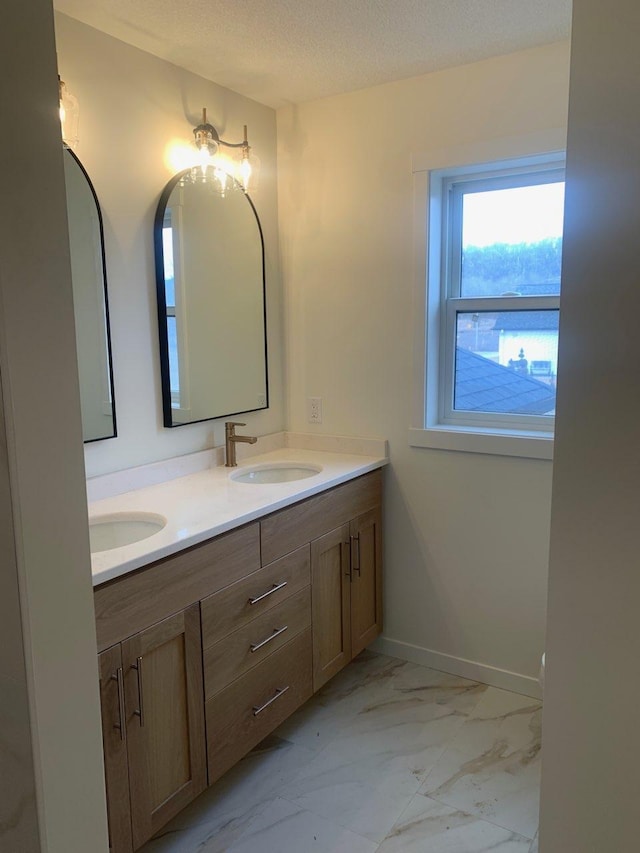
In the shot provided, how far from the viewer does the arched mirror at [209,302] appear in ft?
7.50

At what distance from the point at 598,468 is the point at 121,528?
1.53 m

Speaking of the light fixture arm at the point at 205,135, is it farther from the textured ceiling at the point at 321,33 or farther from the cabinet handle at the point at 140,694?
the cabinet handle at the point at 140,694

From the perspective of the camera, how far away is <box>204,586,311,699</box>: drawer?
181 cm

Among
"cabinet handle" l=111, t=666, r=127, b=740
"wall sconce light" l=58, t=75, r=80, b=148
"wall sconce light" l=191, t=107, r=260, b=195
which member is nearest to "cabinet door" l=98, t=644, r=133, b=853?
"cabinet handle" l=111, t=666, r=127, b=740

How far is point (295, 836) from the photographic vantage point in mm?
1828

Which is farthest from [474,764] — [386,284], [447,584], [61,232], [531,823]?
[61,232]

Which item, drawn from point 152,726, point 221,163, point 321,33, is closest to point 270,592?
point 152,726

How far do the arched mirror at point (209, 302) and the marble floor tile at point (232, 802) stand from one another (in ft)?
3.97

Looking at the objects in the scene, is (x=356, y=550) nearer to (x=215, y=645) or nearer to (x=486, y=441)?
(x=486, y=441)

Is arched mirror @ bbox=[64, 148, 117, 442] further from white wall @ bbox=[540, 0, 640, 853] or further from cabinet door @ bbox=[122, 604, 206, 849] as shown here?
white wall @ bbox=[540, 0, 640, 853]

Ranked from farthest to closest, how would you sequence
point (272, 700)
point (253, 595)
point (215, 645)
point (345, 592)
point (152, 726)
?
point (345, 592), point (272, 700), point (253, 595), point (215, 645), point (152, 726)

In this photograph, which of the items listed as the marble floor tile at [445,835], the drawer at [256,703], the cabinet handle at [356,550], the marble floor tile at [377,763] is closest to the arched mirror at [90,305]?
the drawer at [256,703]

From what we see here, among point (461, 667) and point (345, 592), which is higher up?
point (345, 592)

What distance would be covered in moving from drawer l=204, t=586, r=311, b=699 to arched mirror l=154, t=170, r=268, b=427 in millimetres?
788
